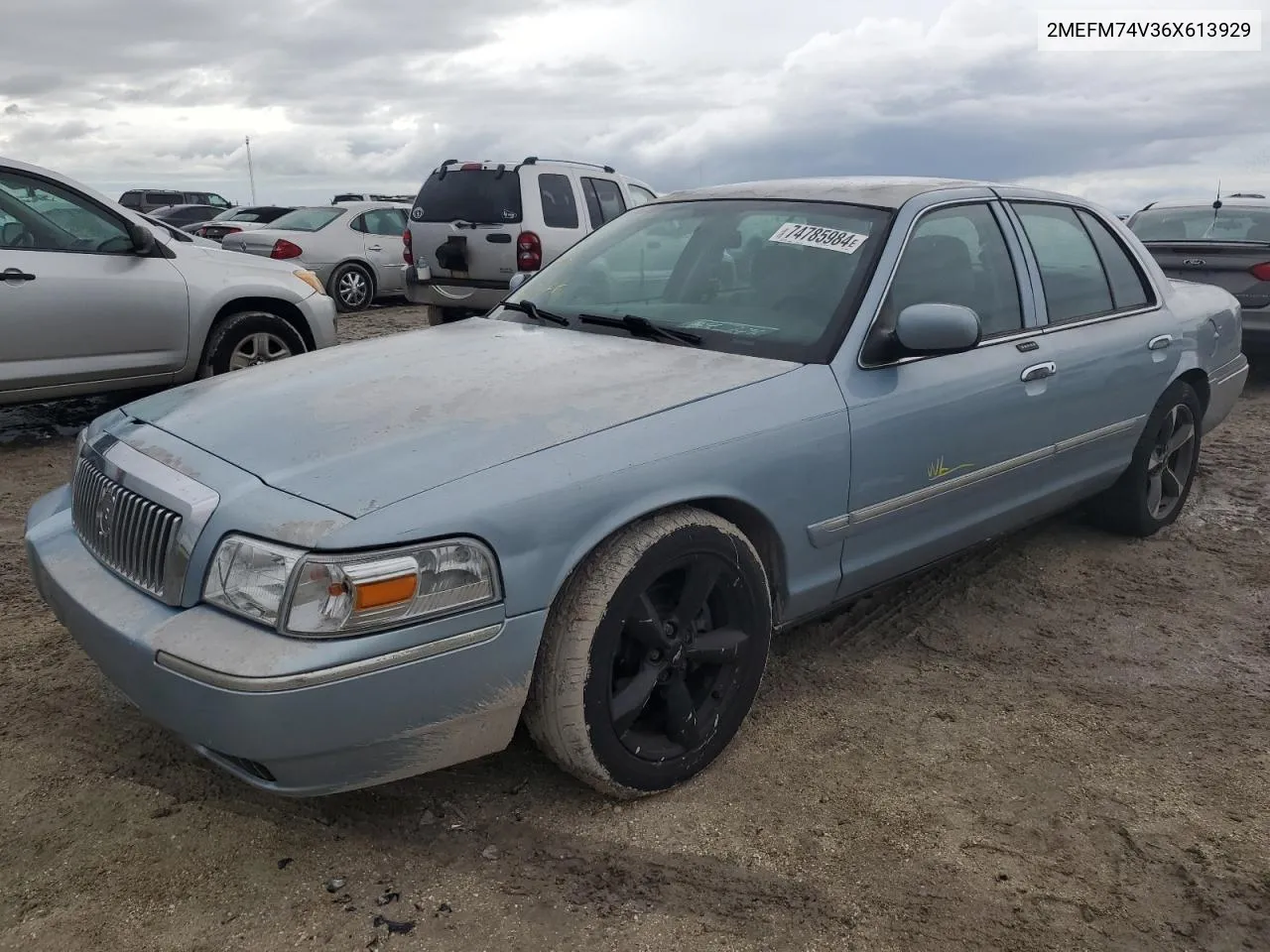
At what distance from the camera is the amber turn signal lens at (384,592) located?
2090 mm

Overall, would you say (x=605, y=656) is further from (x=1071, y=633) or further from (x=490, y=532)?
(x=1071, y=633)

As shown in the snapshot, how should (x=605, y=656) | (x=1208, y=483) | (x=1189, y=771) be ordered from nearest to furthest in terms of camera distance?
(x=605, y=656) → (x=1189, y=771) → (x=1208, y=483)

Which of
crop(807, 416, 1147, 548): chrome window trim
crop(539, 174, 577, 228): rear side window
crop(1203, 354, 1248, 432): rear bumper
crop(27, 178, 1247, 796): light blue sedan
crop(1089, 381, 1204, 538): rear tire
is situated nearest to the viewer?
crop(27, 178, 1247, 796): light blue sedan

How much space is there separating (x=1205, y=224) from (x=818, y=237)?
698 centimetres

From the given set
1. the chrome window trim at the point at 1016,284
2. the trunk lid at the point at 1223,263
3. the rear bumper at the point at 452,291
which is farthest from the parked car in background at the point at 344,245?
the chrome window trim at the point at 1016,284

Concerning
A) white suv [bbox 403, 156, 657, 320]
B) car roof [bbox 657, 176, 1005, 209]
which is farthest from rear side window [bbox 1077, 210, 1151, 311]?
white suv [bbox 403, 156, 657, 320]

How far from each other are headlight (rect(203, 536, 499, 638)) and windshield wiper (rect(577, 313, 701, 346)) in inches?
48.0

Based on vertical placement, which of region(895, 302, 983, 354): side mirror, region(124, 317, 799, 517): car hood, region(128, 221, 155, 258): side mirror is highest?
region(128, 221, 155, 258): side mirror

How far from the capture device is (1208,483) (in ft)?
18.8

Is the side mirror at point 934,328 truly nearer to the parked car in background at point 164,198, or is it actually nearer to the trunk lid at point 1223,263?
the trunk lid at point 1223,263

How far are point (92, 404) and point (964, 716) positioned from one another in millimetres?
6294

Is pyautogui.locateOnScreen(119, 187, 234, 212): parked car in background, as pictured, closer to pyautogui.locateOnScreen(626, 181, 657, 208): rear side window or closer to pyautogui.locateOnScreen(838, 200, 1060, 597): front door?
pyautogui.locateOnScreen(626, 181, 657, 208): rear side window

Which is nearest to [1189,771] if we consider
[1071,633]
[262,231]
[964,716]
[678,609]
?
[964,716]

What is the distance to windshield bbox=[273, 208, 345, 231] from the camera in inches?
516
